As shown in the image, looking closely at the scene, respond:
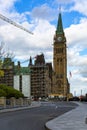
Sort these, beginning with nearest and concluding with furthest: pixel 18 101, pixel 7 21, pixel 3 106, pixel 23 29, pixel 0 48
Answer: pixel 3 106 < pixel 0 48 < pixel 18 101 < pixel 7 21 < pixel 23 29

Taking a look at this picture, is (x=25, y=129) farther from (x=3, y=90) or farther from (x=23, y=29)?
(x=23, y=29)

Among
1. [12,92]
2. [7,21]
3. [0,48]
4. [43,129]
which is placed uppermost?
[7,21]

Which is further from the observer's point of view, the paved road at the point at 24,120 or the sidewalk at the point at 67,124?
the paved road at the point at 24,120

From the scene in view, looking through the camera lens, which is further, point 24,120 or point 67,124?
point 24,120

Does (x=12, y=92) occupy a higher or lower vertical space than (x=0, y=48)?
lower

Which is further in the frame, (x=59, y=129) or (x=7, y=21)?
(x=7, y=21)

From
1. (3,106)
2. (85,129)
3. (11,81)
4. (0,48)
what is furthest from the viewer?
(11,81)

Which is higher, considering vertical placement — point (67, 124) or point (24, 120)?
point (24, 120)

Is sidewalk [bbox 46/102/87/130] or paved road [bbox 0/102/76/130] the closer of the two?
sidewalk [bbox 46/102/87/130]

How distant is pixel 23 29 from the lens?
304 ft

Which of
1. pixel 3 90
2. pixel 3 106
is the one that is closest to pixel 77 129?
pixel 3 106

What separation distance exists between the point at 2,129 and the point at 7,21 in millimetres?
58927

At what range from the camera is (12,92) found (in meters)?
71.5

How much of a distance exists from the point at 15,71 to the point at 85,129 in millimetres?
122542
